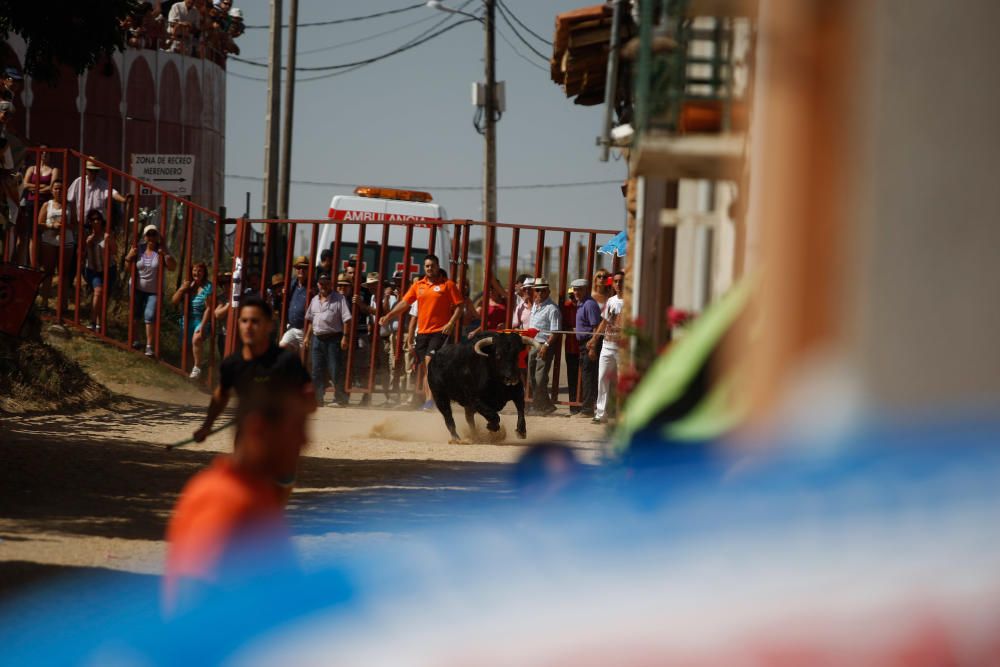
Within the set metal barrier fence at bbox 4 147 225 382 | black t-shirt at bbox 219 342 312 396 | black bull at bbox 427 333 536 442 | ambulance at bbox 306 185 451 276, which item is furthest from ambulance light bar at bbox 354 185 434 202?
black t-shirt at bbox 219 342 312 396

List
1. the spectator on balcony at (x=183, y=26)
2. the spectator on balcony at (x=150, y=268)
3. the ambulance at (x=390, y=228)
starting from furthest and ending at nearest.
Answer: the spectator on balcony at (x=183, y=26) < the ambulance at (x=390, y=228) < the spectator on balcony at (x=150, y=268)

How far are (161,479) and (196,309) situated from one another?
297 inches

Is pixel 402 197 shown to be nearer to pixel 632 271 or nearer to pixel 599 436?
pixel 599 436

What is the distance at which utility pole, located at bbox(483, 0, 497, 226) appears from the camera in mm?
27844

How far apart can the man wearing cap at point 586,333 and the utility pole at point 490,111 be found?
11.2 m

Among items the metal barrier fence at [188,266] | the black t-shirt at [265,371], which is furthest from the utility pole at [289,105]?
the black t-shirt at [265,371]

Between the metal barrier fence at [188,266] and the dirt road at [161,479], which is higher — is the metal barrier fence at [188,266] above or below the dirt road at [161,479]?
above

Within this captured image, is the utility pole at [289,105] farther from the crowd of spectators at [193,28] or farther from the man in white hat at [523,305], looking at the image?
the man in white hat at [523,305]

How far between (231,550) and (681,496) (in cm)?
130

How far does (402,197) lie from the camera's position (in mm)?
21359

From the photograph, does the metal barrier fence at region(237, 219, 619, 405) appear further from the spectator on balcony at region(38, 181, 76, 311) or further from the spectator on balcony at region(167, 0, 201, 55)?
the spectator on balcony at region(167, 0, 201, 55)

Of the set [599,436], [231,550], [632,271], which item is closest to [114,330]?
[599,436]

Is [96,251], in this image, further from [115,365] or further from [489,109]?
A: [489,109]

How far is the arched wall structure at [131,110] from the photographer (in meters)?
25.8
